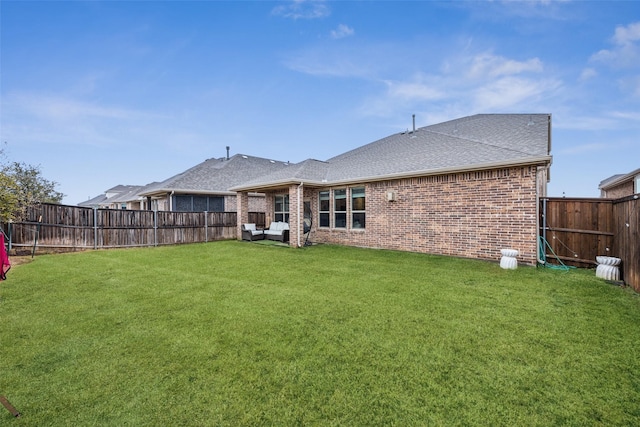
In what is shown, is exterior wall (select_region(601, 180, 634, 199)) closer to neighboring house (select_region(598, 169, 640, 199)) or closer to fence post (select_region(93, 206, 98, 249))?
neighboring house (select_region(598, 169, 640, 199))

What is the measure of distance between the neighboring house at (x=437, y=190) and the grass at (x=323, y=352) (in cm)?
235

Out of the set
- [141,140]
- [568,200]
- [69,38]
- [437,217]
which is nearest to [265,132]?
[141,140]

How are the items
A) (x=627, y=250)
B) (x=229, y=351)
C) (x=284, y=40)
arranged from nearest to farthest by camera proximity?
(x=229, y=351) < (x=627, y=250) < (x=284, y=40)

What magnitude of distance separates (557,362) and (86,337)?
218 inches

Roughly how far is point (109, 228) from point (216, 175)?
8105mm

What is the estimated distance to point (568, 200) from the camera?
7.62 metres

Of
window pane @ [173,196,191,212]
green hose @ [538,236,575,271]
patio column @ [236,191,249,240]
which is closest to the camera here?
green hose @ [538,236,575,271]

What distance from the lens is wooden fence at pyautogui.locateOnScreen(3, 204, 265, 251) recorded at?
10.3 metres

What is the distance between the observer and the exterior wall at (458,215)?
7637 millimetres

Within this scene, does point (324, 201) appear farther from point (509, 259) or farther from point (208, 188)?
point (208, 188)

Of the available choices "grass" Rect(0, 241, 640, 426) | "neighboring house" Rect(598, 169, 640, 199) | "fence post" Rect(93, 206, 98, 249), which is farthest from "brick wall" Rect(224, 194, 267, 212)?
"neighboring house" Rect(598, 169, 640, 199)

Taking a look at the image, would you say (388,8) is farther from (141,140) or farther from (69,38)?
(141,140)

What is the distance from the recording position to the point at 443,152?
33.4 feet

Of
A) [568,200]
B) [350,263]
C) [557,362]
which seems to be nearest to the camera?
[557,362]
